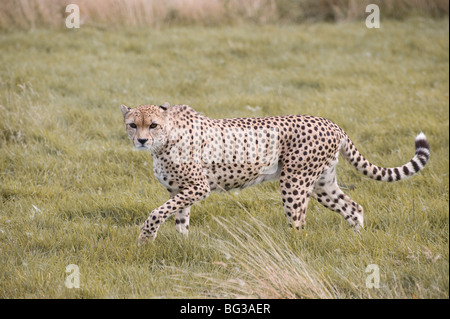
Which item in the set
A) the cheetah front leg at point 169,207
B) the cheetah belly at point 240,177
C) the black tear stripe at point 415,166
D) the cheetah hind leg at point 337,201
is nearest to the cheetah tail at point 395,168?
the black tear stripe at point 415,166

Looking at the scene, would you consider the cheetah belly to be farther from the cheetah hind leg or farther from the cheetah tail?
the cheetah tail

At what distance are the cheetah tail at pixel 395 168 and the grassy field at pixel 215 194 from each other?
35 cm

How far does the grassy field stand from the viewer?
369 centimetres

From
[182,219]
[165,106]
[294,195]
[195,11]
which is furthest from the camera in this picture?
[195,11]

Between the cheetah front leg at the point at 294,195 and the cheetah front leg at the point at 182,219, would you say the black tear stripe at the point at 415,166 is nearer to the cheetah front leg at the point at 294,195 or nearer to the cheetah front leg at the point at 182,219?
the cheetah front leg at the point at 294,195

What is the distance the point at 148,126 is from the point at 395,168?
199 centimetres

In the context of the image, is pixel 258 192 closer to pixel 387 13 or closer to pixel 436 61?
pixel 436 61

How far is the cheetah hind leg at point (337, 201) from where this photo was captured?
457cm

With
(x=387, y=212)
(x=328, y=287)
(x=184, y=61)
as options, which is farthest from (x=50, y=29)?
(x=328, y=287)

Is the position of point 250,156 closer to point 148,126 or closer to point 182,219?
point 182,219

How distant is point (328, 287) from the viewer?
3621mm

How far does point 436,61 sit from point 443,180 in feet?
15.9

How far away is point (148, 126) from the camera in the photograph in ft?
13.1

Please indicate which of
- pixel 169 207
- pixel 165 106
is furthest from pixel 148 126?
pixel 169 207
